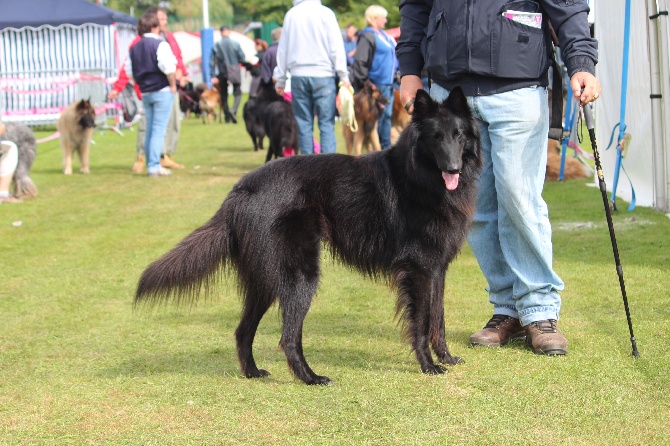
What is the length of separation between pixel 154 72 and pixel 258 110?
366cm

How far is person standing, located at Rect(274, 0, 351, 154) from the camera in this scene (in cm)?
954

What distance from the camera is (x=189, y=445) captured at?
3150 millimetres

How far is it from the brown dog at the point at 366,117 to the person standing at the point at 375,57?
0.16m

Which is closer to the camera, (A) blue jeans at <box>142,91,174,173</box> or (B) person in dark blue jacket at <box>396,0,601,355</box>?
(B) person in dark blue jacket at <box>396,0,601,355</box>

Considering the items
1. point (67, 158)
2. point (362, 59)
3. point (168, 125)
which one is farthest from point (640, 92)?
point (67, 158)

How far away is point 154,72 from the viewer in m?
11.9

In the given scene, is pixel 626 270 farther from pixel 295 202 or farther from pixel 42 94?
pixel 42 94

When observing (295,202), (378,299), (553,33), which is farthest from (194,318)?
(553,33)

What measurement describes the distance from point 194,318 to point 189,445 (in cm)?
223

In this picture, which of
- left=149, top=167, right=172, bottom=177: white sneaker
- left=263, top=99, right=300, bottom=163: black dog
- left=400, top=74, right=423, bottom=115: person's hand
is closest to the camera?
left=400, top=74, right=423, bottom=115: person's hand

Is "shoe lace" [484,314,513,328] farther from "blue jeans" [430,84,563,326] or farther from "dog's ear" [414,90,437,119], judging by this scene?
"dog's ear" [414,90,437,119]

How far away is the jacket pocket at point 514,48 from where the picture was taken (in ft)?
13.4

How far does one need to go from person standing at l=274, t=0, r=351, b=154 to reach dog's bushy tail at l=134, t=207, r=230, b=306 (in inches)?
232

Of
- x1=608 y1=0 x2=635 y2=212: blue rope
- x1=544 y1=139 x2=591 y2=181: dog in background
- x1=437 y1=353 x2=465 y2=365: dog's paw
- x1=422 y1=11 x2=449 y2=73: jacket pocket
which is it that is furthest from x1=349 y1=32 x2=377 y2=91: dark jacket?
x1=437 y1=353 x2=465 y2=365: dog's paw
